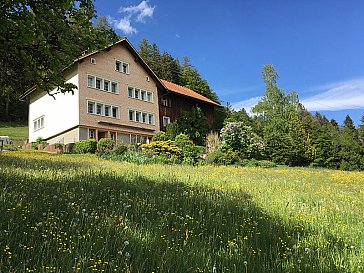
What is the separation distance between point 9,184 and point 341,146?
4285 centimetres

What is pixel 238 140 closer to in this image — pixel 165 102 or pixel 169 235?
pixel 165 102

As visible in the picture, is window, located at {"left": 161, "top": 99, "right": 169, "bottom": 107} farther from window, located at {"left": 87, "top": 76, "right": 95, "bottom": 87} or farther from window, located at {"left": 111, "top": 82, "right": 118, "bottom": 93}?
window, located at {"left": 87, "top": 76, "right": 95, "bottom": 87}

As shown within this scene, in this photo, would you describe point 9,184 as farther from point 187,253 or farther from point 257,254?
point 257,254

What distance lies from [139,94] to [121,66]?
393 cm

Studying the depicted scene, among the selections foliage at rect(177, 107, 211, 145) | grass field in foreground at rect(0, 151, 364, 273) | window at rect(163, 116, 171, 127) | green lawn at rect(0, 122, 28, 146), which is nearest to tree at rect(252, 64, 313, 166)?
foliage at rect(177, 107, 211, 145)

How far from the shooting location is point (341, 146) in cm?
4169

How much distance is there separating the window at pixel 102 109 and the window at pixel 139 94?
3.11 m

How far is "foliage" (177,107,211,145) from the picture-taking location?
4002 centimetres

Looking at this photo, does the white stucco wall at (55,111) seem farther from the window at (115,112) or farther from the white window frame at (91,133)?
the window at (115,112)

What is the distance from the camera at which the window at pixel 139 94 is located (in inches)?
1501

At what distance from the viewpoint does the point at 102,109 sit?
34250mm

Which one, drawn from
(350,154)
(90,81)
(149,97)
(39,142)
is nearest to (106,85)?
(90,81)

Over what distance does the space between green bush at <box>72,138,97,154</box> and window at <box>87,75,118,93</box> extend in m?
7.52

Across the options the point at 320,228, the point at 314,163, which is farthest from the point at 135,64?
the point at 320,228
